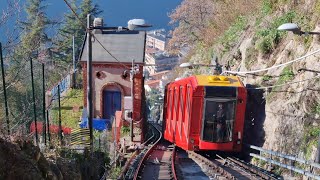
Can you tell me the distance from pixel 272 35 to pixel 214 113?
13.9 ft

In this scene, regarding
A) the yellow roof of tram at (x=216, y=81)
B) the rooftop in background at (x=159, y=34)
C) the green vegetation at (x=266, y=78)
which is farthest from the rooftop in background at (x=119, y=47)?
the rooftop in background at (x=159, y=34)

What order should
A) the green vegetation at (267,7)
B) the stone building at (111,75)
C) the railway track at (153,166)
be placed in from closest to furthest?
1. the railway track at (153,166)
2. the green vegetation at (267,7)
3. the stone building at (111,75)

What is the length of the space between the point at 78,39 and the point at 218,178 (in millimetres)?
47152

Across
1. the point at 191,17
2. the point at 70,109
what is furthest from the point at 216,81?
the point at 191,17

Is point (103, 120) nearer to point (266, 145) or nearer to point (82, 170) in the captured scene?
point (266, 145)

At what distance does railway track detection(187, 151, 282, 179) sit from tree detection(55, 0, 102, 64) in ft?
139

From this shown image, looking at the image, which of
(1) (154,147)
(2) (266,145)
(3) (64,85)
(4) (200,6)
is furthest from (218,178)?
(4) (200,6)

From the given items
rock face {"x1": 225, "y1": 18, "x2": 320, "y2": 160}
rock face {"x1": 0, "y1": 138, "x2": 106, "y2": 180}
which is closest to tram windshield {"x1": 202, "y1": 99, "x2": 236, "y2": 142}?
rock face {"x1": 225, "y1": 18, "x2": 320, "y2": 160}

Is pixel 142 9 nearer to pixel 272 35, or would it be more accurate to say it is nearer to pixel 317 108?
pixel 272 35

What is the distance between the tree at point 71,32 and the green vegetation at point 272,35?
4040cm

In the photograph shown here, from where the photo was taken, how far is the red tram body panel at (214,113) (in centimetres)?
1628

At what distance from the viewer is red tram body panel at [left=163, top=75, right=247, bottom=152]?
53.4ft

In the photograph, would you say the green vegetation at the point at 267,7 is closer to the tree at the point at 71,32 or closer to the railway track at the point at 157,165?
the railway track at the point at 157,165

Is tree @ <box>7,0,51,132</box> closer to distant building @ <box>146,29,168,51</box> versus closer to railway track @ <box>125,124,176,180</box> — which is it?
railway track @ <box>125,124,176,180</box>
